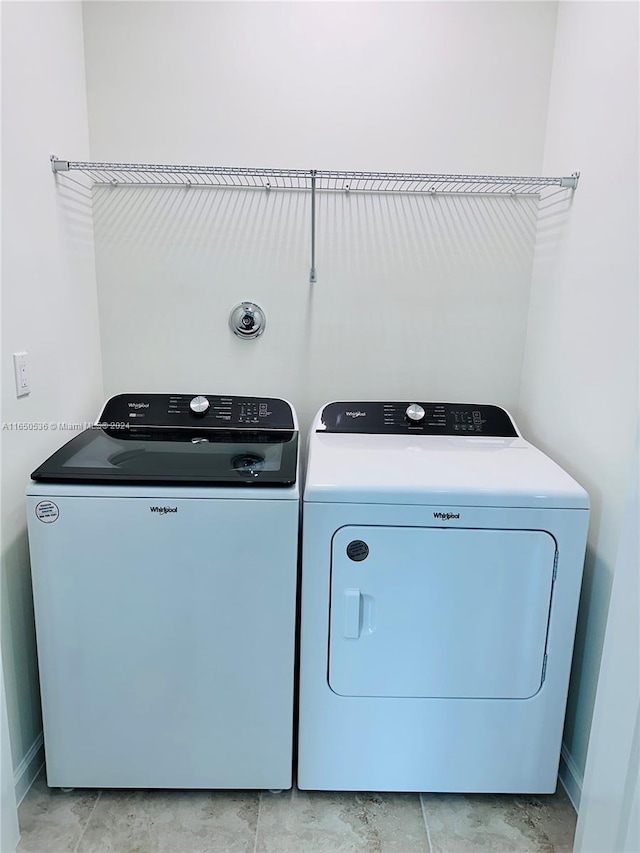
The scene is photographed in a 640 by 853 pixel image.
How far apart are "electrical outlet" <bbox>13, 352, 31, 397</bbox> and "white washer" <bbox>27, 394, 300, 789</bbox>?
0.71ft

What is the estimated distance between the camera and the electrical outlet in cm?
148

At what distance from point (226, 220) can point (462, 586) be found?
149cm

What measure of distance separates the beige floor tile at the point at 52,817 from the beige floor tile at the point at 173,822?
0.03 meters

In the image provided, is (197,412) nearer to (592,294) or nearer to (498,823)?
(592,294)

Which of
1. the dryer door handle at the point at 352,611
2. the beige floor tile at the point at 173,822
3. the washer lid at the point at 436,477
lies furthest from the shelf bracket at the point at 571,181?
the beige floor tile at the point at 173,822

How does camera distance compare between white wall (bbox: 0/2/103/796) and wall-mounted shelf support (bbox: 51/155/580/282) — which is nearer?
white wall (bbox: 0/2/103/796)

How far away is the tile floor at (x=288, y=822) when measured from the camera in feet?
4.86

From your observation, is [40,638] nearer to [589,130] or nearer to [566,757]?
[566,757]

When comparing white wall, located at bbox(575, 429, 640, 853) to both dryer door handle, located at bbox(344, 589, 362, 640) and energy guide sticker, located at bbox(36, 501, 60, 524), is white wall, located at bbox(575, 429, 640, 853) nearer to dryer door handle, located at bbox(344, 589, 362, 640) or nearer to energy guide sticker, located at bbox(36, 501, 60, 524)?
dryer door handle, located at bbox(344, 589, 362, 640)

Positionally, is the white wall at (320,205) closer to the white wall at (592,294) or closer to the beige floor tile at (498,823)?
the white wall at (592,294)

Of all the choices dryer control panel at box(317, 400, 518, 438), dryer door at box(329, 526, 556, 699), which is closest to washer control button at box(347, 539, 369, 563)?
dryer door at box(329, 526, 556, 699)

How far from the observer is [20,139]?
1.49m

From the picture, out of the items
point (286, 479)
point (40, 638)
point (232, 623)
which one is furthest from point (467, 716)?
point (40, 638)

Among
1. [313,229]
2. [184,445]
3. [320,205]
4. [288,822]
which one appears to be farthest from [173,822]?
[320,205]
